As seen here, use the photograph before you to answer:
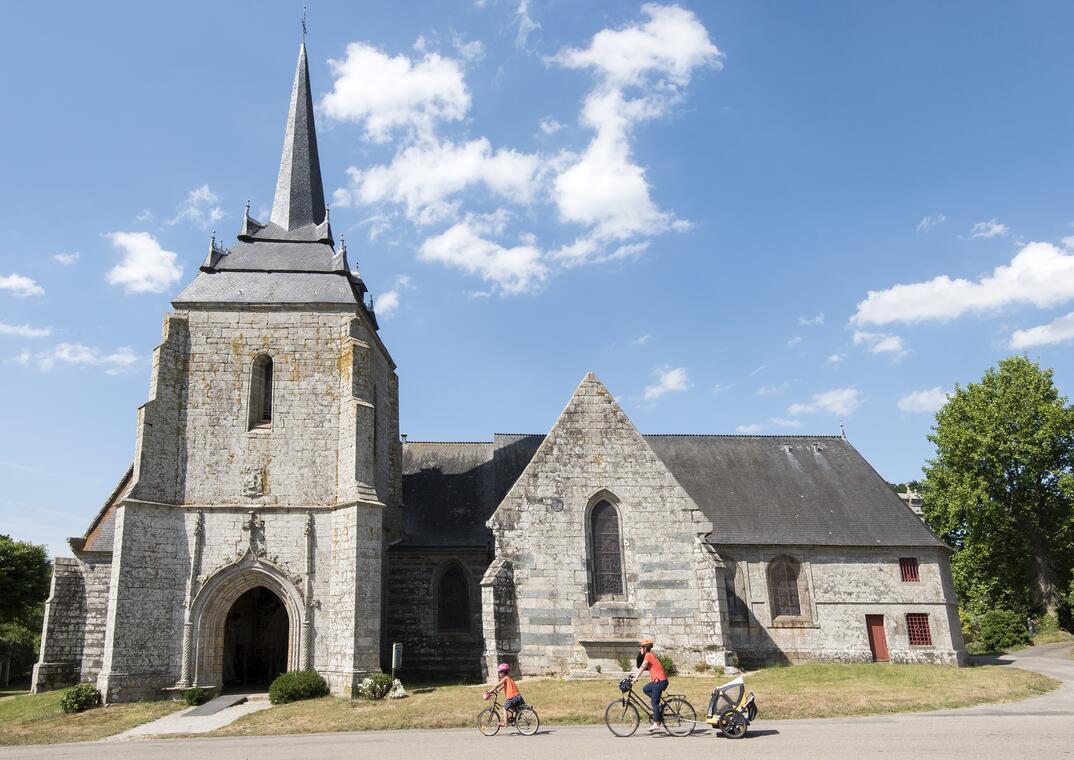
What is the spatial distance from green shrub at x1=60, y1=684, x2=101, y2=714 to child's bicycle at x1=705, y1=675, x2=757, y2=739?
14.7 m

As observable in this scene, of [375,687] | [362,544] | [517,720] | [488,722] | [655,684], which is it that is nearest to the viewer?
[655,684]

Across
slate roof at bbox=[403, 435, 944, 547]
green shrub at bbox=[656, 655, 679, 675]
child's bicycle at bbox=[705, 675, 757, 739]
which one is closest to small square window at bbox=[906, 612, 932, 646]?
slate roof at bbox=[403, 435, 944, 547]

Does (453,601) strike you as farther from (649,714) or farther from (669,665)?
(649,714)

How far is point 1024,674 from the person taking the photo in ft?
61.8

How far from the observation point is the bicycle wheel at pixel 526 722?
1165cm

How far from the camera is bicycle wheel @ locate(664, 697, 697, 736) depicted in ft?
36.3

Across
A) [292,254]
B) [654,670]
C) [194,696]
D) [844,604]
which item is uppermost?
[292,254]

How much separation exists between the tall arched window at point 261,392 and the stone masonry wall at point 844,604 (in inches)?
618

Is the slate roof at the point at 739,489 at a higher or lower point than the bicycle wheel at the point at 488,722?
higher

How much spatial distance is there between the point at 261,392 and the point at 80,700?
874cm

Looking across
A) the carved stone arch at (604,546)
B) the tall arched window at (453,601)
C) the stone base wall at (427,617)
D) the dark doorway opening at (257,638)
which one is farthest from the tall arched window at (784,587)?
the dark doorway opening at (257,638)

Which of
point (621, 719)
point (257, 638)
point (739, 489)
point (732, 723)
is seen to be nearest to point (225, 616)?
point (257, 638)

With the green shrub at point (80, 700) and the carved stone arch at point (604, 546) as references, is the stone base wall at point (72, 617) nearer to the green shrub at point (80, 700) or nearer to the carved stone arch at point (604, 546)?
the green shrub at point (80, 700)

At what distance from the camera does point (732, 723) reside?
1045 centimetres
